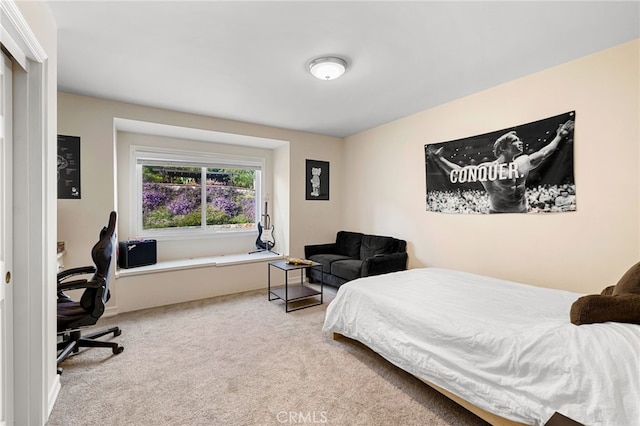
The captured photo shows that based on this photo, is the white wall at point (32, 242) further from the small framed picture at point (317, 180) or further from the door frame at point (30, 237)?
the small framed picture at point (317, 180)

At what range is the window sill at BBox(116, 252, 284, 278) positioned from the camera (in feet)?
11.4

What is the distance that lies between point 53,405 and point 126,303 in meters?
1.73

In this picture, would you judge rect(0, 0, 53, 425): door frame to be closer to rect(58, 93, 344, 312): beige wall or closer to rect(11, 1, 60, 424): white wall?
rect(11, 1, 60, 424): white wall

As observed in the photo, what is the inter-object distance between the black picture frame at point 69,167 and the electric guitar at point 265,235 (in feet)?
8.03

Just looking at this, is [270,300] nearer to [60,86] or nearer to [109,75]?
[109,75]

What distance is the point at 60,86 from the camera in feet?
9.53

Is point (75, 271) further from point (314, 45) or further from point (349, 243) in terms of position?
point (349, 243)

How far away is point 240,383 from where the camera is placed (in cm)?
201

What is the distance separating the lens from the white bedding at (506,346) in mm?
1248

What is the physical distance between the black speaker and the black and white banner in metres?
3.65

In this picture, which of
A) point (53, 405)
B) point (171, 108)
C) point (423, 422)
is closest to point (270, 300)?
point (53, 405)

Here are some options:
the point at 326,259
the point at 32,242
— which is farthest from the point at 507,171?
the point at 32,242

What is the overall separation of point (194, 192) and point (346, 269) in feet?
8.67

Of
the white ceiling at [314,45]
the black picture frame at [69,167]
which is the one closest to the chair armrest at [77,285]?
the black picture frame at [69,167]
